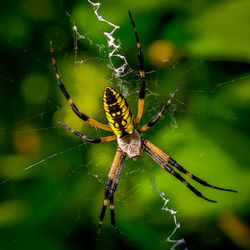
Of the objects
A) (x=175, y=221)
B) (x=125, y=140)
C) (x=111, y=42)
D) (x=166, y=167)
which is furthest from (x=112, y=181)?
(x=111, y=42)

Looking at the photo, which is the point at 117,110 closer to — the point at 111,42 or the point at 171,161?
the point at 111,42

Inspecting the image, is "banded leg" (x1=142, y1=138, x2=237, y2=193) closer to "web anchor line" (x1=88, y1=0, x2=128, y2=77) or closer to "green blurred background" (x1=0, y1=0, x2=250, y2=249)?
"green blurred background" (x1=0, y1=0, x2=250, y2=249)

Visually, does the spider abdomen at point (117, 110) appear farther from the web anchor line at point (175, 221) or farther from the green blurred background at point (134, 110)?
the web anchor line at point (175, 221)

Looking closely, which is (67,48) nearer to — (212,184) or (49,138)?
(49,138)

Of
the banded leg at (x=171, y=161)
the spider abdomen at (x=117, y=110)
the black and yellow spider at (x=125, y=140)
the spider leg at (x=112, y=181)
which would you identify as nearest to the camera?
the spider abdomen at (x=117, y=110)

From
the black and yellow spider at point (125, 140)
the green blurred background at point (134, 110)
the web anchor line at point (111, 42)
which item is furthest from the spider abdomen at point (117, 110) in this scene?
the web anchor line at point (111, 42)
